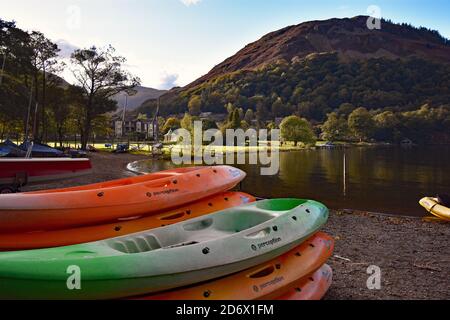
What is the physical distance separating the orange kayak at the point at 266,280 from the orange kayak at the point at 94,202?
2651mm

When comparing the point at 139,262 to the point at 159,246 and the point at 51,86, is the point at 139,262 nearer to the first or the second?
the point at 159,246

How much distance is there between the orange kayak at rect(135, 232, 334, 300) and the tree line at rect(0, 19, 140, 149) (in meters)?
37.2

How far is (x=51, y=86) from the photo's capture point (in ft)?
160

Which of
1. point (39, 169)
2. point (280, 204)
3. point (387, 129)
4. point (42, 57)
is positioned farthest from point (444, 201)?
point (387, 129)

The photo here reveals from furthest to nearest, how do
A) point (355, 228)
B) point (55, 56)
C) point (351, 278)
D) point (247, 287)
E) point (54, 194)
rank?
1. point (55, 56)
2. point (355, 228)
3. point (351, 278)
4. point (54, 194)
5. point (247, 287)

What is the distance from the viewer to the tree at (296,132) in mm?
98875

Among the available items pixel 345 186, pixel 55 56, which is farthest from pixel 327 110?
pixel 345 186

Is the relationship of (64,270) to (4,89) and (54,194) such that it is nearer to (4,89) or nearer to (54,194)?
(54,194)

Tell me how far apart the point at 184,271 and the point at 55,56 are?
48005mm

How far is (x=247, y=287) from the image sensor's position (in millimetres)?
5363

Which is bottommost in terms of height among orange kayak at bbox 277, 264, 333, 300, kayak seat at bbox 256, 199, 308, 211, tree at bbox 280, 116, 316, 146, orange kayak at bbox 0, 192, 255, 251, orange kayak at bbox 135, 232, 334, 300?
orange kayak at bbox 277, 264, 333, 300

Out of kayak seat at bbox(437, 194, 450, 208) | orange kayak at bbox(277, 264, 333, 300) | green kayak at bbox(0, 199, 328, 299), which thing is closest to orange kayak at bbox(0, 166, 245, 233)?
green kayak at bbox(0, 199, 328, 299)

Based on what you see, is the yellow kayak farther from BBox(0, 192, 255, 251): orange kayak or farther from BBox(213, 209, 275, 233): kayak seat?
BBox(213, 209, 275, 233): kayak seat

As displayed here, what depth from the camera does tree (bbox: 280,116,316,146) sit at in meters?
98.9
